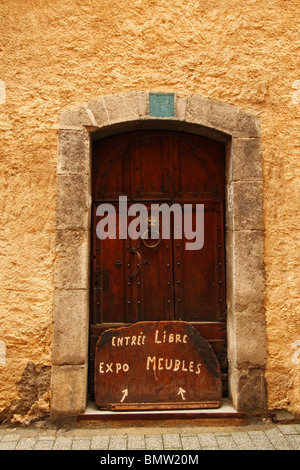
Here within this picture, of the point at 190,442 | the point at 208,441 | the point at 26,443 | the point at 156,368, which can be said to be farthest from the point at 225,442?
the point at 26,443

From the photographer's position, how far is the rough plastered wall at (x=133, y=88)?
107 inches

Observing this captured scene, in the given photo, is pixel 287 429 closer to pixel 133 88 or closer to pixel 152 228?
pixel 152 228

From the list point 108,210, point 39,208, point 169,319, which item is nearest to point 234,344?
point 169,319

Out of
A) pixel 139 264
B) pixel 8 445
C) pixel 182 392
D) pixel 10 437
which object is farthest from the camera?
pixel 139 264

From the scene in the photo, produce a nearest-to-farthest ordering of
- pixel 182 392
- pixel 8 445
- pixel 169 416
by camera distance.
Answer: pixel 8 445 → pixel 169 416 → pixel 182 392

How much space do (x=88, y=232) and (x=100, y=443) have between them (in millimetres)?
1498

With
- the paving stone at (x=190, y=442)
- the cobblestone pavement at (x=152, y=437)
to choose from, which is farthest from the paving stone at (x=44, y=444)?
the paving stone at (x=190, y=442)

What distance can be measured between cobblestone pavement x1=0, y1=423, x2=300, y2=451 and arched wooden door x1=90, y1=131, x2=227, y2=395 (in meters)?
0.45

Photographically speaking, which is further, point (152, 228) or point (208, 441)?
point (152, 228)

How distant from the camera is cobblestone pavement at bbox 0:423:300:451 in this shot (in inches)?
92.4

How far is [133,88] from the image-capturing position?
2822mm

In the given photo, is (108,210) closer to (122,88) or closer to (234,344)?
(122,88)

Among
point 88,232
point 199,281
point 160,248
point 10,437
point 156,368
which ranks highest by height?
point 88,232

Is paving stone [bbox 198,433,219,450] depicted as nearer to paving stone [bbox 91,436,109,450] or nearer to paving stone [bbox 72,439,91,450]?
paving stone [bbox 91,436,109,450]
